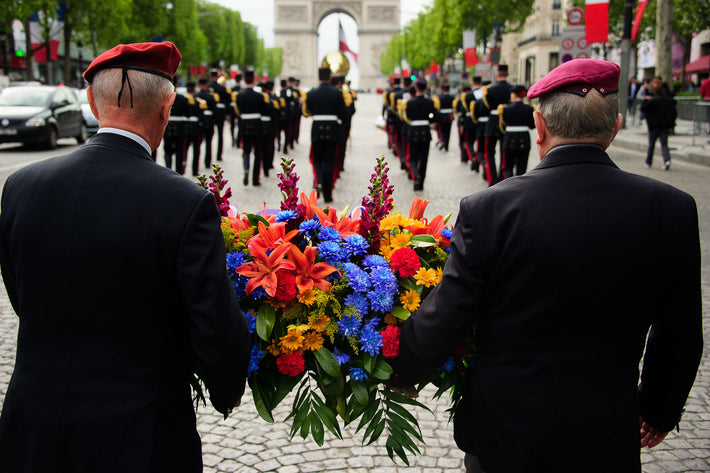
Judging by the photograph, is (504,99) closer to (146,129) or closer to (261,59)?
(146,129)

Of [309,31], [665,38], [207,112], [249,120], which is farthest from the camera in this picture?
[309,31]

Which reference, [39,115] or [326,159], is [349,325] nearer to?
[326,159]

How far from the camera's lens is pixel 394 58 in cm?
9756

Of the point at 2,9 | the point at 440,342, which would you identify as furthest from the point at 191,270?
the point at 2,9

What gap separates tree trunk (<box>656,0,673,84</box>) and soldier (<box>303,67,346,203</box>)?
14.8 m

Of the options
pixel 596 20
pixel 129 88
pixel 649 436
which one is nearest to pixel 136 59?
pixel 129 88

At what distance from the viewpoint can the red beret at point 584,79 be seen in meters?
2.00

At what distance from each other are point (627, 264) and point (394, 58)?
98.8 metres

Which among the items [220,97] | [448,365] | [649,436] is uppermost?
[220,97]

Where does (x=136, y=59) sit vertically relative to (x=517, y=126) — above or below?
above

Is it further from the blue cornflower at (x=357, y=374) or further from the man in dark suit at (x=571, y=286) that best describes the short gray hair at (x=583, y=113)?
the blue cornflower at (x=357, y=374)

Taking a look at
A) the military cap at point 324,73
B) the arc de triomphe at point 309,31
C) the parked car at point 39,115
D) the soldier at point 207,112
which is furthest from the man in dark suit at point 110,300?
the arc de triomphe at point 309,31

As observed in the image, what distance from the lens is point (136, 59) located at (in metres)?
1.97

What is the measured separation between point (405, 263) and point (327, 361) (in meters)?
0.45
